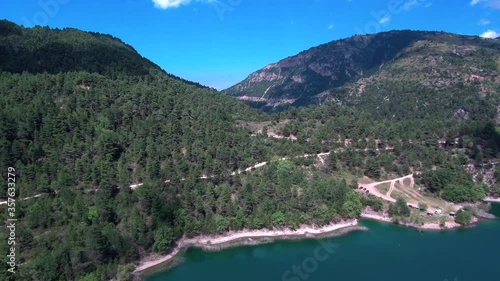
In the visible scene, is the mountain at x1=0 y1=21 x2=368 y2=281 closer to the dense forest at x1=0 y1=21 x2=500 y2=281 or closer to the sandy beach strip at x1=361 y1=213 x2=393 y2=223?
the dense forest at x1=0 y1=21 x2=500 y2=281

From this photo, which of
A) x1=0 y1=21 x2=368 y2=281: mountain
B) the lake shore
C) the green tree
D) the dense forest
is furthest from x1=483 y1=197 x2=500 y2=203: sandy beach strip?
the green tree

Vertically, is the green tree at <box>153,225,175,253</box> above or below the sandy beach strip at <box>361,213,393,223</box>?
above

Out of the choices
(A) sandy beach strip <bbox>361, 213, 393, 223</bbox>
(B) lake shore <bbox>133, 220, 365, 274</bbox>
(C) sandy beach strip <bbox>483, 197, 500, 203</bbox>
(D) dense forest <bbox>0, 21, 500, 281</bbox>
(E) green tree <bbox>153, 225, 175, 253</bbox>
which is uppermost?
(D) dense forest <bbox>0, 21, 500, 281</bbox>

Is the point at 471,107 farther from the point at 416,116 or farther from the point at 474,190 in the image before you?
the point at 474,190

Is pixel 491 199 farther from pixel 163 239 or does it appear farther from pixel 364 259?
pixel 163 239

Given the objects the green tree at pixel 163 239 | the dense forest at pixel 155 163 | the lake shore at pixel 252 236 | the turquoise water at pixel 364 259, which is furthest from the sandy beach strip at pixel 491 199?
the green tree at pixel 163 239

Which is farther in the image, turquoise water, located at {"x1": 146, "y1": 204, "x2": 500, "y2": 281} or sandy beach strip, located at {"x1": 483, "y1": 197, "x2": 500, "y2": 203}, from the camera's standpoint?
sandy beach strip, located at {"x1": 483, "y1": 197, "x2": 500, "y2": 203}
